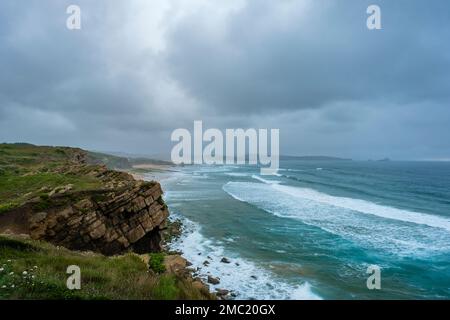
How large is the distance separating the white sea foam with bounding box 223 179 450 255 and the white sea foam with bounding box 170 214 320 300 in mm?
12108

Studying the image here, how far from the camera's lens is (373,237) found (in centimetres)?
2977

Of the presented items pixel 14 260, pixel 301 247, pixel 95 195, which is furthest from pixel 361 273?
pixel 14 260

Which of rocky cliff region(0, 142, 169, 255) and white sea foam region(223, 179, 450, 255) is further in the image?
white sea foam region(223, 179, 450, 255)

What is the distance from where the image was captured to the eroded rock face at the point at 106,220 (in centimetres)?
1723

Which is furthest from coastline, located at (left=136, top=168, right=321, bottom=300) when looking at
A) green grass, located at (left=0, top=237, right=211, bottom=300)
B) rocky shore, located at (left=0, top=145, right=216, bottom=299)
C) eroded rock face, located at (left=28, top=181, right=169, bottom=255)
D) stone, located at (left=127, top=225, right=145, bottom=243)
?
green grass, located at (left=0, top=237, right=211, bottom=300)

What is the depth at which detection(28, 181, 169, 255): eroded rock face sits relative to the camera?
1723 centimetres

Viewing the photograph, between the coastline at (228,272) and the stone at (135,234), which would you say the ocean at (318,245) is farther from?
the stone at (135,234)

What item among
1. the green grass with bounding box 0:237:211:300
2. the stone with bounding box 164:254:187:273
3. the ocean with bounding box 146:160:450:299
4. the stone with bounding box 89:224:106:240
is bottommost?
the ocean with bounding box 146:160:450:299

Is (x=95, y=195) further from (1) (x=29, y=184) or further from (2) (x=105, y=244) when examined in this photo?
(1) (x=29, y=184)

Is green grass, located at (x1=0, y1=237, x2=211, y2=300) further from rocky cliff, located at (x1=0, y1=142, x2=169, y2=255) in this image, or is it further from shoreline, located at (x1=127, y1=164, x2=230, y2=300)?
rocky cliff, located at (x1=0, y1=142, x2=169, y2=255)

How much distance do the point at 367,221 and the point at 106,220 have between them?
29188 mm

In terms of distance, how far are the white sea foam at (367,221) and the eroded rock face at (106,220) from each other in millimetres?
18697

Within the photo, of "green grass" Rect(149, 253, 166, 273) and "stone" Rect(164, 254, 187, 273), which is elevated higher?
"green grass" Rect(149, 253, 166, 273)

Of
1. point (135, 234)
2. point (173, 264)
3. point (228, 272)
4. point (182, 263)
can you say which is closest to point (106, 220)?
point (135, 234)
